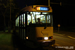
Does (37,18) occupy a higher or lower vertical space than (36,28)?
higher

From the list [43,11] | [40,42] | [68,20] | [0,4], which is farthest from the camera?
[68,20]

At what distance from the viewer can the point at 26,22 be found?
26.9 ft

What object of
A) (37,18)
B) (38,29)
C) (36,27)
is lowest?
(38,29)

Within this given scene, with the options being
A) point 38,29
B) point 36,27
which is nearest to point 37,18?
point 36,27

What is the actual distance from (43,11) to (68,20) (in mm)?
32005

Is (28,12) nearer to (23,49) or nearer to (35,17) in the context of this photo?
(35,17)

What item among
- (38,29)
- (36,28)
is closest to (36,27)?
(36,28)

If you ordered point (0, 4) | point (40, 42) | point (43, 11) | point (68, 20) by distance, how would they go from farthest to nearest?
point (68, 20)
point (0, 4)
point (43, 11)
point (40, 42)

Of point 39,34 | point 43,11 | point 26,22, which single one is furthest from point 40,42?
point 43,11

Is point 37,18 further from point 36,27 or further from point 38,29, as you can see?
point 38,29

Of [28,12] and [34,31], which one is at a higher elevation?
[28,12]

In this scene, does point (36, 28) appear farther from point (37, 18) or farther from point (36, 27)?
point (37, 18)

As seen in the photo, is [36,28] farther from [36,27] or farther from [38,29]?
[38,29]

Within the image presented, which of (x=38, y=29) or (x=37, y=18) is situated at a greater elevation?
(x=37, y=18)
